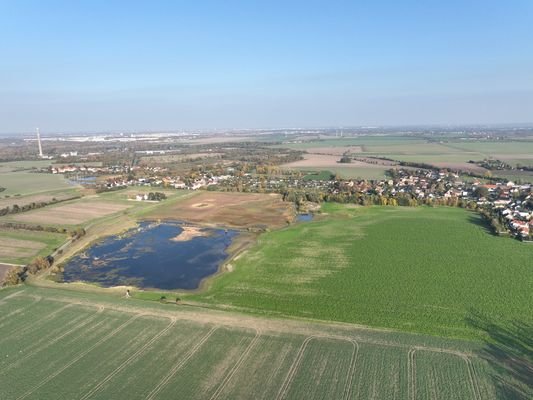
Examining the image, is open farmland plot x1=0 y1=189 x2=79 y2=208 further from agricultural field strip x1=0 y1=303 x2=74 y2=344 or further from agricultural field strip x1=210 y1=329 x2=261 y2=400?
agricultural field strip x1=210 y1=329 x2=261 y2=400

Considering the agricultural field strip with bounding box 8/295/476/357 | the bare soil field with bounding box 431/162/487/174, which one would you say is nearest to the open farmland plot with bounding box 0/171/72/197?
the agricultural field strip with bounding box 8/295/476/357

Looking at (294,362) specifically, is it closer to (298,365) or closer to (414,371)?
(298,365)

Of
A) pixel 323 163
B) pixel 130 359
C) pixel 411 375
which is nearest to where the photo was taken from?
pixel 411 375

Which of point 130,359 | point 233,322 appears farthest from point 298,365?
point 130,359

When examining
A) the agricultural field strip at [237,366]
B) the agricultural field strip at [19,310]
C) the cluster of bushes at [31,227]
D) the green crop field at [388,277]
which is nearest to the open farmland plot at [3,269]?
the agricultural field strip at [19,310]

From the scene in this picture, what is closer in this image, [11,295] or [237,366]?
[237,366]

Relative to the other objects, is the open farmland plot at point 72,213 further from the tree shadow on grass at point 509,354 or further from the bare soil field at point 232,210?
the tree shadow on grass at point 509,354

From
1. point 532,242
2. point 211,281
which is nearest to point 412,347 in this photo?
point 211,281
